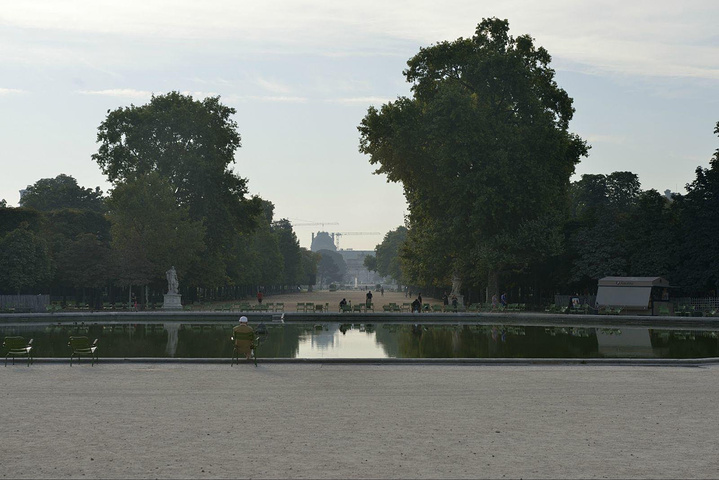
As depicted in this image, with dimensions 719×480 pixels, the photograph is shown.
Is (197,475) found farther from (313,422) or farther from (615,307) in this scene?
(615,307)

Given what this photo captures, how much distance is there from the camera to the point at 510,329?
3978 cm

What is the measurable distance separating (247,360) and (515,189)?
34046 mm

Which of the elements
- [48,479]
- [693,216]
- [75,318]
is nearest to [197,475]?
[48,479]

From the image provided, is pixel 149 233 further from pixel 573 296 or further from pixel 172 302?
pixel 573 296

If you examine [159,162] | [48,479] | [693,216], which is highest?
[159,162]

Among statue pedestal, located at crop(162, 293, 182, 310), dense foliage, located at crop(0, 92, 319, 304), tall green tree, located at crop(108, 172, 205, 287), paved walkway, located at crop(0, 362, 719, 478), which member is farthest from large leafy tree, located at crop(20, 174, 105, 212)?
paved walkway, located at crop(0, 362, 719, 478)

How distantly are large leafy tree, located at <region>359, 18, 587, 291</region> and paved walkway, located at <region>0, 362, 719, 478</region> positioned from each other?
33421mm

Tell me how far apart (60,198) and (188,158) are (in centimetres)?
5126

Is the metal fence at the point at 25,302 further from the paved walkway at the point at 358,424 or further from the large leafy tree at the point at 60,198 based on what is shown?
the large leafy tree at the point at 60,198

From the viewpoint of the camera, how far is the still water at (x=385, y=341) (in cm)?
2631

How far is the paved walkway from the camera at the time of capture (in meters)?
9.60

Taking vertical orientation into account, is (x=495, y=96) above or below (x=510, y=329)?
above

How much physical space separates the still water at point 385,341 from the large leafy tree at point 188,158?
24943 millimetres

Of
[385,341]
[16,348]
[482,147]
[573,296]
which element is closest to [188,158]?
[482,147]
